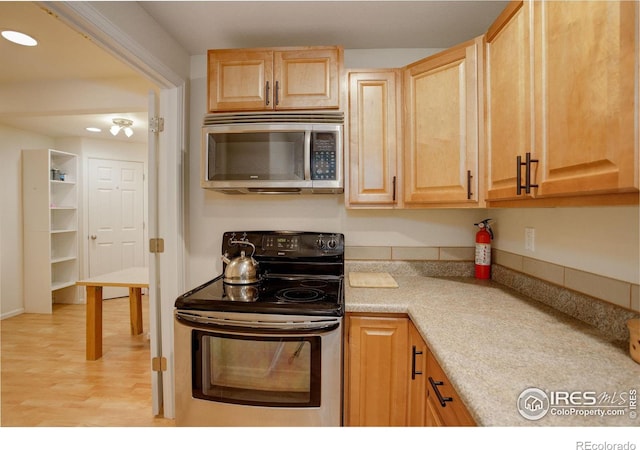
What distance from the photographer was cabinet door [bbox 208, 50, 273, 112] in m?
1.74

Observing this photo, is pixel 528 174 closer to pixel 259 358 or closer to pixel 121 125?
pixel 259 358

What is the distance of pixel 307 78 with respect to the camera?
1722 mm

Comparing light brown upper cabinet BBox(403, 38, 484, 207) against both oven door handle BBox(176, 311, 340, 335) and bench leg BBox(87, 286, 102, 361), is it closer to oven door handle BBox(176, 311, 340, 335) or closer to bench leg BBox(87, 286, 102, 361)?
oven door handle BBox(176, 311, 340, 335)

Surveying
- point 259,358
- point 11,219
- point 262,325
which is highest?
point 11,219

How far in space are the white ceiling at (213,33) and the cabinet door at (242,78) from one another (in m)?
0.17

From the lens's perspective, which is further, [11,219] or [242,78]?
[11,219]

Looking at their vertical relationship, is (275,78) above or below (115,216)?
above

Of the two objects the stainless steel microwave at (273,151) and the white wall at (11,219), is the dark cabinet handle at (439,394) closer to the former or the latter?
the stainless steel microwave at (273,151)

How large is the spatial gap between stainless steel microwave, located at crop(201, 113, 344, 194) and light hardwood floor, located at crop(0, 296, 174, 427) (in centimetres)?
160

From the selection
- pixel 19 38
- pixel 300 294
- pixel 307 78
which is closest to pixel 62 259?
pixel 19 38

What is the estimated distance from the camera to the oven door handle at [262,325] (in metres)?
1.32

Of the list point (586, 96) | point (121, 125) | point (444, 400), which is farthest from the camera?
point (121, 125)

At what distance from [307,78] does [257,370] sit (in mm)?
1493

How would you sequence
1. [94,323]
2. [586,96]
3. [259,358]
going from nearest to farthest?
[586,96] → [259,358] → [94,323]
